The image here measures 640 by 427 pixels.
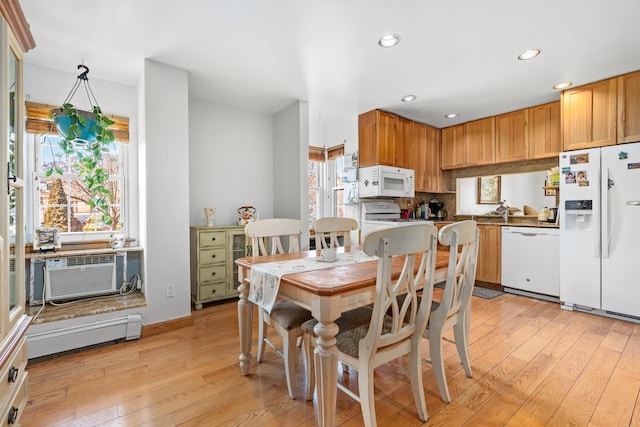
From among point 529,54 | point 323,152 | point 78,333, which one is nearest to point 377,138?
point 323,152

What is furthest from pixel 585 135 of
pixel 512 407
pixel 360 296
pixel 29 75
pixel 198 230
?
pixel 29 75

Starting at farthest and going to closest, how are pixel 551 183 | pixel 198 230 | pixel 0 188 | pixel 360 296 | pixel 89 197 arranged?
pixel 551 183 → pixel 198 230 → pixel 89 197 → pixel 360 296 → pixel 0 188

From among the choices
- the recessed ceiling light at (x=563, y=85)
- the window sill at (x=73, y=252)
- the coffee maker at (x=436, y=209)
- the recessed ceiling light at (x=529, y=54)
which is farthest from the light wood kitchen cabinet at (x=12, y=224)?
the coffee maker at (x=436, y=209)

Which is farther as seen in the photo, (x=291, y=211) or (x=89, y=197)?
(x=291, y=211)

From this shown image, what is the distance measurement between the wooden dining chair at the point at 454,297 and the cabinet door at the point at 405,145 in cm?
253

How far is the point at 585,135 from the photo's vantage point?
3012 mm

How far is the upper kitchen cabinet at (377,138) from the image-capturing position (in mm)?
3879

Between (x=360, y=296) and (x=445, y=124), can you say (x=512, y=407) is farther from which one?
(x=445, y=124)

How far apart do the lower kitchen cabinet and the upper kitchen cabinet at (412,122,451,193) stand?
276cm

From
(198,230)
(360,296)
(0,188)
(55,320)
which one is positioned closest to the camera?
(0,188)

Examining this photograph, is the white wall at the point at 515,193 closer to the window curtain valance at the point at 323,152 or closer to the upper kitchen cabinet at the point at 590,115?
the upper kitchen cabinet at the point at 590,115

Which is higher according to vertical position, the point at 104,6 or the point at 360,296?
the point at 104,6

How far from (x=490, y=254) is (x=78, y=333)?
14.5 ft

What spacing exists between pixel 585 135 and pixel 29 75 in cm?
540
